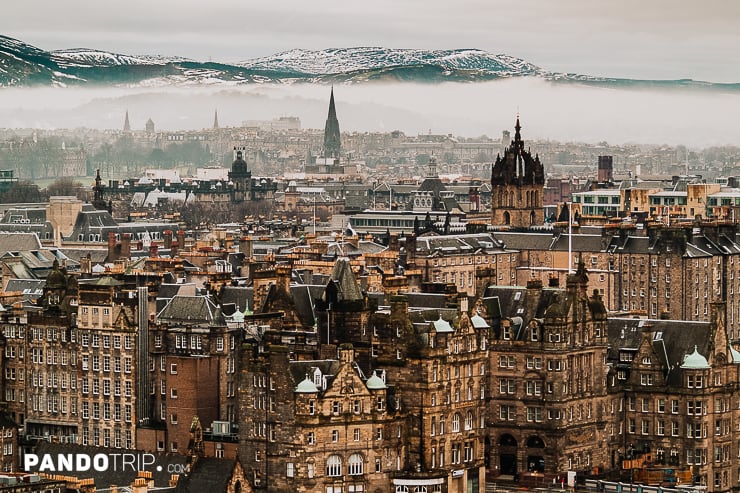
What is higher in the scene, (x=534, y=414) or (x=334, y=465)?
(x=534, y=414)

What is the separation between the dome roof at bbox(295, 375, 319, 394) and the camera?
→ 10938 centimetres

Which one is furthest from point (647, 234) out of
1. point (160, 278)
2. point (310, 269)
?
point (160, 278)

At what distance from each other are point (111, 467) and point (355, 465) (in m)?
12.7

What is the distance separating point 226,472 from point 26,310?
28.4 m

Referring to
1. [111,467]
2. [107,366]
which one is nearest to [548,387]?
[111,467]

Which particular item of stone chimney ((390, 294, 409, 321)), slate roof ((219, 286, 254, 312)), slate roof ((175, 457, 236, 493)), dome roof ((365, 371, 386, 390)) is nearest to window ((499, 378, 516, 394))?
stone chimney ((390, 294, 409, 321))

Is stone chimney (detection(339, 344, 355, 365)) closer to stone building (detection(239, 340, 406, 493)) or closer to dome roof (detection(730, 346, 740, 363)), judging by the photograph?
stone building (detection(239, 340, 406, 493))

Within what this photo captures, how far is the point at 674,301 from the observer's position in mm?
168125

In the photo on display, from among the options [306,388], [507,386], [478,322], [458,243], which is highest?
[478,322]

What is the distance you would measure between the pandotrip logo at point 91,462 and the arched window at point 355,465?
30.2ft

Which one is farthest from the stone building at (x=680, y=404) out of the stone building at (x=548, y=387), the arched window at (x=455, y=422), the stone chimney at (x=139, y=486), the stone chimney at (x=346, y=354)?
the stone chimney at (x=139, y=486)

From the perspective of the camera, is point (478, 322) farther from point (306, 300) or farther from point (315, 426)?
point (306, 300)

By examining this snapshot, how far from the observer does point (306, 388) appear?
359 ft

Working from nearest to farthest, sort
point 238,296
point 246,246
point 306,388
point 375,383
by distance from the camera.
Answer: point 306,388 → point 375,383 → point 238,296 → point 246,246
